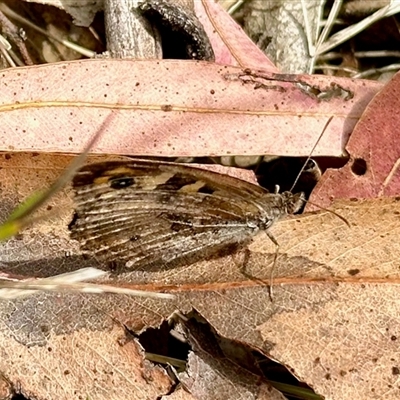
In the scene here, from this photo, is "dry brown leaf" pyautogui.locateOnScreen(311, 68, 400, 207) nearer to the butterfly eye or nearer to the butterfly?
the butterfly

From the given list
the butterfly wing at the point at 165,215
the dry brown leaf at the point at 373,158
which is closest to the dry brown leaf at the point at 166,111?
the dry brown leaf at the point at 373,158

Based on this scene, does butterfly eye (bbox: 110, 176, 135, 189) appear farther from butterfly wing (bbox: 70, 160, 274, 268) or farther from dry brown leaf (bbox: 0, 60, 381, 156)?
dry brown leaf (bbox: 0, 60, 381, 156)

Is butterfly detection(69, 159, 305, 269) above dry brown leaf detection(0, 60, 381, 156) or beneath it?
beneath

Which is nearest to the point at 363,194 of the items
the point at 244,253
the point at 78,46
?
the point at 244,253

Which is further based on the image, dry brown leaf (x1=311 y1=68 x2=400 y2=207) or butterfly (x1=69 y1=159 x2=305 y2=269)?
dry brown leaf (x1=311 y1=68 x2=400 y2=207)

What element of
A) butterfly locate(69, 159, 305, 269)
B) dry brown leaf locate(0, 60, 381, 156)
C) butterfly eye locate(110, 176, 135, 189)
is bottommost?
butterfly locate(69, 159, 305, 269)

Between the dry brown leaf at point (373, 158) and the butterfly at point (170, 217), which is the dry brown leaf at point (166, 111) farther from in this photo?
the butterfly at point (170, 217)

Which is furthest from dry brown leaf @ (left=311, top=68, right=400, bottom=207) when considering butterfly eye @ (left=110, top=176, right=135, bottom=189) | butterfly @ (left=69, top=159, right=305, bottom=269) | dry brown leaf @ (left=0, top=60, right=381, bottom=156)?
butterfly eye @ (left=110, top=176, right=135, bottom=189)

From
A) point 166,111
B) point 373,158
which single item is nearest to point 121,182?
point 166,111
